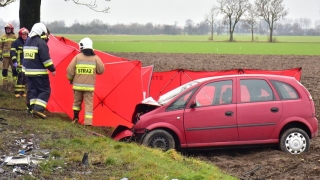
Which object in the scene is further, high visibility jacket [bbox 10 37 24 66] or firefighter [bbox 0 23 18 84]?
firefighter [bbox 0 23 18 84]

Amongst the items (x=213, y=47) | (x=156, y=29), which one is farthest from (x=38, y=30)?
(x=156, y=29)

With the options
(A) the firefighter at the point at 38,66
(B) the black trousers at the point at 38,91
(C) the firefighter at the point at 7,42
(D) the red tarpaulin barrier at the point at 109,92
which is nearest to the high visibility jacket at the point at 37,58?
(A) the firefighter at the point at 38,66

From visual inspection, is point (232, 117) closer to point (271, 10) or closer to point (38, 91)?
point (38, 91)

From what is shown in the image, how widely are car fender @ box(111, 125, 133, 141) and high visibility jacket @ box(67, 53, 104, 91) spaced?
1.22 metres

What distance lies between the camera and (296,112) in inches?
388

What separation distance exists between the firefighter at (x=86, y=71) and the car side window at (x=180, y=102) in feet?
6.87

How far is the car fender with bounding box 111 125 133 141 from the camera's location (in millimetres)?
10078

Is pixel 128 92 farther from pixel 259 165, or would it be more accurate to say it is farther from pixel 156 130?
pixel 259 165

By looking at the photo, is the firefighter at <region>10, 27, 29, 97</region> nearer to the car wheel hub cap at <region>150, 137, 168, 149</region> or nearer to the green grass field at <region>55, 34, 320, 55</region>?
the car wheel hub cap at <region>150, 137, 168, 149</region>

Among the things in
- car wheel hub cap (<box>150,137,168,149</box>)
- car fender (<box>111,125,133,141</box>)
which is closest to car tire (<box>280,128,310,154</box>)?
car wheel hub cap (<box>150,137,168,149</box>)

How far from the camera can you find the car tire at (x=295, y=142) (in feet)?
32.3

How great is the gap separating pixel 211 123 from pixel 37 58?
4.00 metres

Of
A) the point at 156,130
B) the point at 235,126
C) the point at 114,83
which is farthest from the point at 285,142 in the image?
the point at 114,83

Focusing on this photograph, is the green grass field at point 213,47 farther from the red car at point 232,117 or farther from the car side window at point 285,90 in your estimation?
the red car at point 232,117
